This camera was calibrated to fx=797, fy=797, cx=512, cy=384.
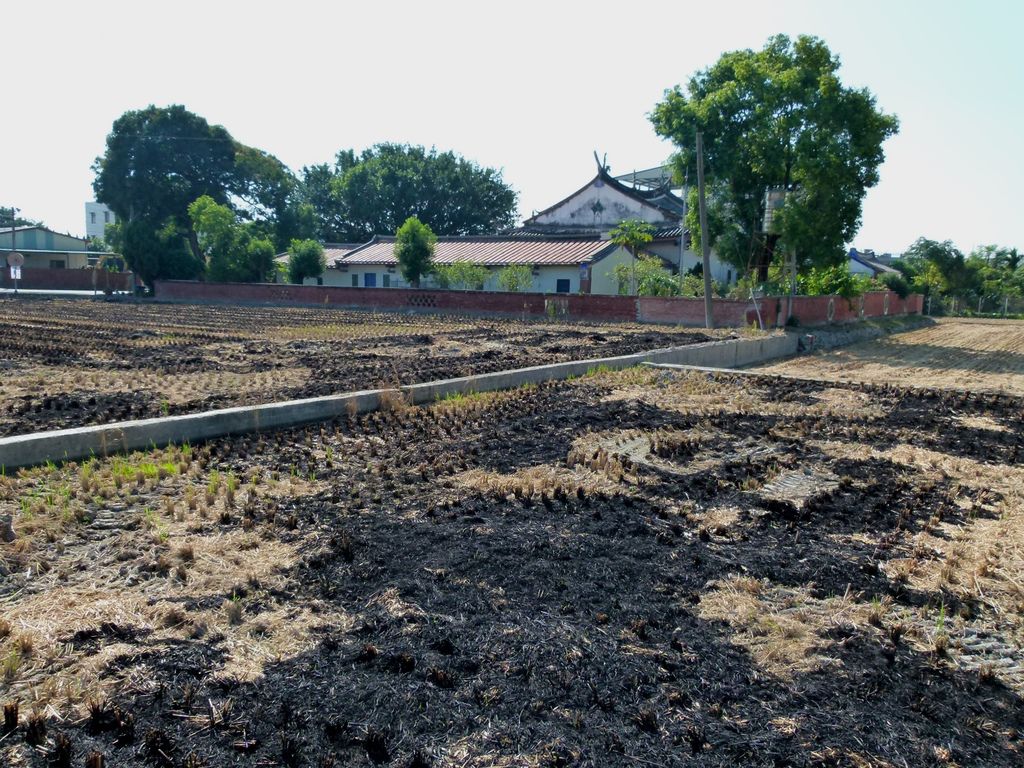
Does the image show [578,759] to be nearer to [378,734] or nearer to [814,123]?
[378,734]

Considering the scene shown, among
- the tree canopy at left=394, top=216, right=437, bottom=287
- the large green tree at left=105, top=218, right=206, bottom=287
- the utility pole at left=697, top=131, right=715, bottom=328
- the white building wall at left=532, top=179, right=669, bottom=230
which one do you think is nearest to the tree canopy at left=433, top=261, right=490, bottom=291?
the tree canopy at left=394, top=216, right=437, bottom=287

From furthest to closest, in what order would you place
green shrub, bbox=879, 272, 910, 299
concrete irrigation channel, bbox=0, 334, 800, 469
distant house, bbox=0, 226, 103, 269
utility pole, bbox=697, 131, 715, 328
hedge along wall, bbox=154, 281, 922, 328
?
distant house, bbox=0, 226, 103, 269
green shrub, bbox=879, 272, 910, 299
hedge along wall, bbox=154, 281, 922, 328
utility pole, bbox=697, 131, 715, 328
concrete irrigation channel, bbox=0, 334, 800, 469

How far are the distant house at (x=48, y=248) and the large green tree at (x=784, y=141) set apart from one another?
169 ft

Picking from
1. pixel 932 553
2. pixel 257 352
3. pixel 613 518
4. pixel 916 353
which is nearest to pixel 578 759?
pixel 613 518

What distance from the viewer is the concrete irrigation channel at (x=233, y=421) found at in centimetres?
581

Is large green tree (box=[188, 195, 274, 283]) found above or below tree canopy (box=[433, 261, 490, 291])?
above

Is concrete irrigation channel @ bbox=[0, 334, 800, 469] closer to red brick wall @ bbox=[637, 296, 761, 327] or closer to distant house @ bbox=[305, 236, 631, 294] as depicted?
red brick wall @ bbox=[637, 296, 761, 327]

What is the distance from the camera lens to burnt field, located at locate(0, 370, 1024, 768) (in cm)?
266

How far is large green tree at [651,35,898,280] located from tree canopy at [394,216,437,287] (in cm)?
1255

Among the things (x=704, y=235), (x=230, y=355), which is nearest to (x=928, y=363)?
(x=704, y=235)

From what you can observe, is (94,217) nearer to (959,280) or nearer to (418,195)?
(418,195)

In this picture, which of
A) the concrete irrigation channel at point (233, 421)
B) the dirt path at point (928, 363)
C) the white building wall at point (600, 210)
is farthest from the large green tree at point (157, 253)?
the concrete irrigation channel at point (233, 421)

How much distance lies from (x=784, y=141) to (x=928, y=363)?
24.8 feet

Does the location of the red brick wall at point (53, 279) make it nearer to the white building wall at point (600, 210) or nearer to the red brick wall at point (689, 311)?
the white building wall at point (600, 210)
